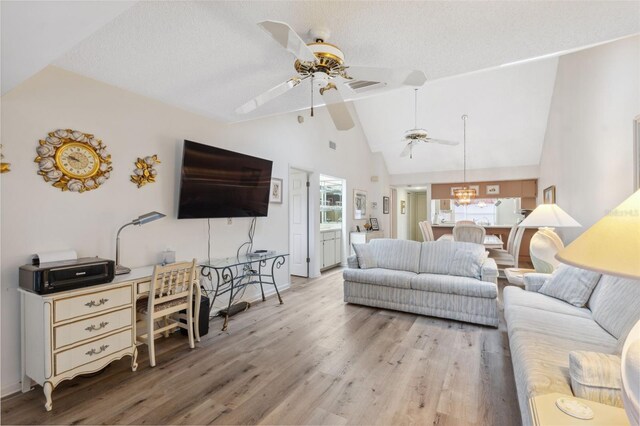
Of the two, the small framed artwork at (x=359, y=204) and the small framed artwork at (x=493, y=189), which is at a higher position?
the small framed artwork at (x=493, y=189)

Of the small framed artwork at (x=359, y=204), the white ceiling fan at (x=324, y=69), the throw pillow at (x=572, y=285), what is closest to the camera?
the white ceiling fan at (x=324, y=69)

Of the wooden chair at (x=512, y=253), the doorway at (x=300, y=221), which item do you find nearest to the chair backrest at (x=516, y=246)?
the wooden chair at (x=512, y=253)

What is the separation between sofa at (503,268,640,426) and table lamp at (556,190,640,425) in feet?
1.94

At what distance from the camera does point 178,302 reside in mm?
2758

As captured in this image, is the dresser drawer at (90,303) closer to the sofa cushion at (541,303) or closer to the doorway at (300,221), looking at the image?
the sofa cushion at (541,303)

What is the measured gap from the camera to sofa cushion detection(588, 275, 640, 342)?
69.8 inches

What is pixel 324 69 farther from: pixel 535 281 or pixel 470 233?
pixel 470 233

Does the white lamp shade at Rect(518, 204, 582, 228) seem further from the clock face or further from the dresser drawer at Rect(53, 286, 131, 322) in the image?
the clock face

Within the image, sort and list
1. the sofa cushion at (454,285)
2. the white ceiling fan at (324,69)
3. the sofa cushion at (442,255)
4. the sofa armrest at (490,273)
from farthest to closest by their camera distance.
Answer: the sofa cushion at (442,255)
the sofa armrest at (490,273)
the sofa cushion at (454,285)
the white ceiling fan at (324,69)

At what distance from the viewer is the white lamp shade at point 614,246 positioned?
76cm

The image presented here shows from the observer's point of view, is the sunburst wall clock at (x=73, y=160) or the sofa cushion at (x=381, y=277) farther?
the sofa cushion at (x=381, y=277)

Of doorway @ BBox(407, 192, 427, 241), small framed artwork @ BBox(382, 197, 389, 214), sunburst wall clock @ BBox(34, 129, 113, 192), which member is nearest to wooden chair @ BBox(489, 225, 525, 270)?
small framed artwork @ BBox(382, 197, 389, 214)

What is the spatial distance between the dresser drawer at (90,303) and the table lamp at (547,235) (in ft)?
13.1

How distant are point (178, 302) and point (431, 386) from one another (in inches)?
88.8
